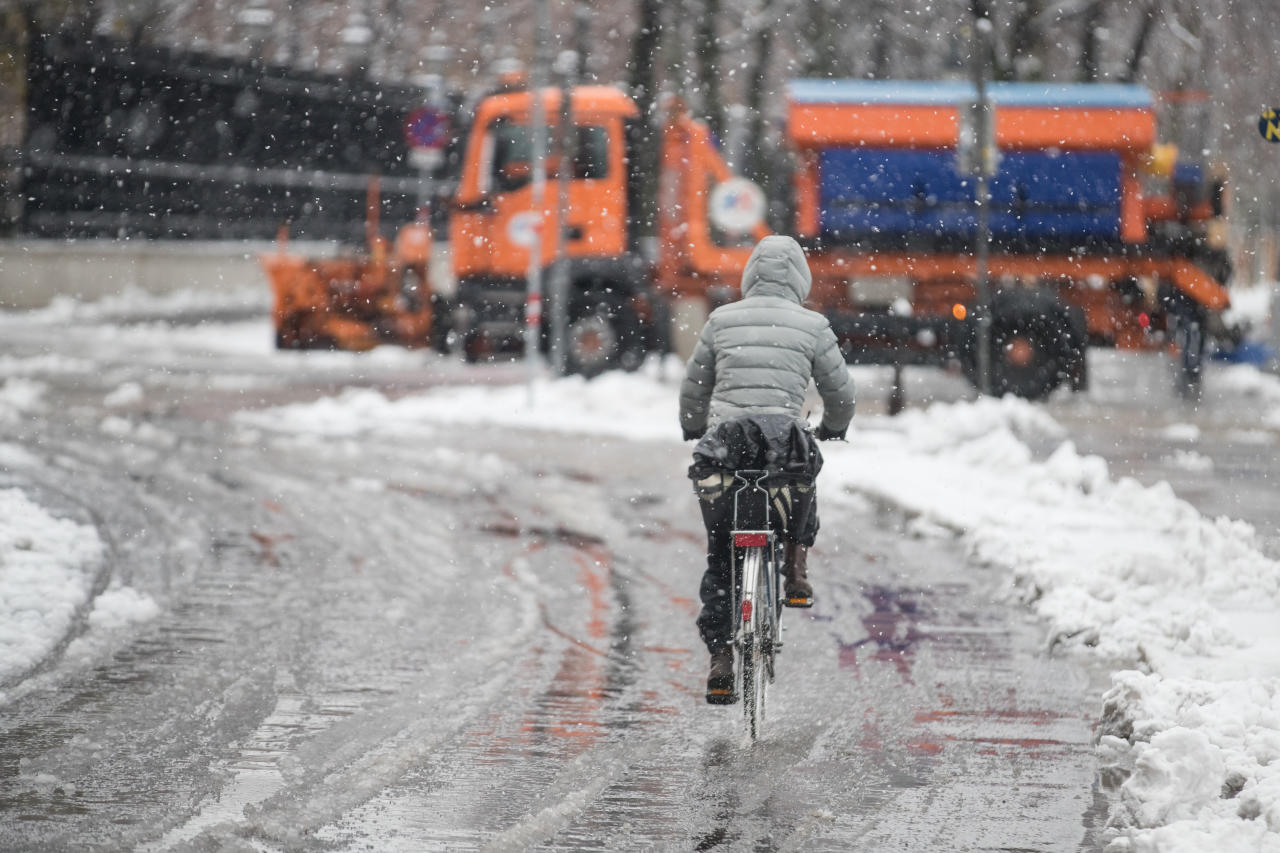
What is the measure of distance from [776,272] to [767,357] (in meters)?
0.35

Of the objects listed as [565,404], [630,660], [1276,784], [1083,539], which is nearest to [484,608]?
[630,660]

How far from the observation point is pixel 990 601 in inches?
369

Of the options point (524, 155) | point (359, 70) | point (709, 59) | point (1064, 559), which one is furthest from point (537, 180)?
point (359, 70)

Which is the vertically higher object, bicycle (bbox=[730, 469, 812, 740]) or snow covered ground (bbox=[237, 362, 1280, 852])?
bicycle (bbox=[730, 469, 812, 740])

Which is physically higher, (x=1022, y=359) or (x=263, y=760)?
(x=263, y=760)

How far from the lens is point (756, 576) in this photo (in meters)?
6.30

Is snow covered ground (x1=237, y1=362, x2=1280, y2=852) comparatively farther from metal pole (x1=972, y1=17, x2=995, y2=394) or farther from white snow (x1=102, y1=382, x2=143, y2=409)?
white snow (x1=102, y1=382, x2=143, y2=409)

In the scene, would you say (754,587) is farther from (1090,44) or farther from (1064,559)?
(1090,44)

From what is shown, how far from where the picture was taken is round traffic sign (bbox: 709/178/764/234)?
Result: 2028 cm

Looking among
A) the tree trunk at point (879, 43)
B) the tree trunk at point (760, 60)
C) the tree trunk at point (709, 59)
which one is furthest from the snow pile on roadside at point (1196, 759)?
the tree trunk at point (879, 43)

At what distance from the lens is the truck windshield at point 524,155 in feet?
70.9

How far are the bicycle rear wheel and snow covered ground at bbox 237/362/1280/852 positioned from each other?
A: 3.76 feet

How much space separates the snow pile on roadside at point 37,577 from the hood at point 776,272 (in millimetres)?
3154

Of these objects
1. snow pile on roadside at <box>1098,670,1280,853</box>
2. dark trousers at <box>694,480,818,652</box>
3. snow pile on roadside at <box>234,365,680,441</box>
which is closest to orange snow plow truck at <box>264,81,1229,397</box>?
snow pile on roadside at <box>234,365,680,441</box>
